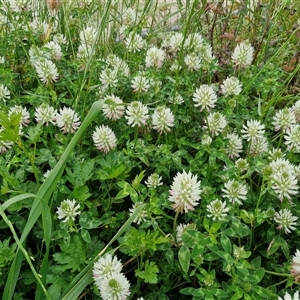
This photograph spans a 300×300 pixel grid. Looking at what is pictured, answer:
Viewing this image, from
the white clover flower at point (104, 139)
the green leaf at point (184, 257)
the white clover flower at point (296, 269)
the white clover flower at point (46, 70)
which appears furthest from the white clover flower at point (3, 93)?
the white clover flower at point (296, 269)

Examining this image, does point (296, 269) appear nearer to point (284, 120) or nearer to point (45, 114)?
point (284, 120)

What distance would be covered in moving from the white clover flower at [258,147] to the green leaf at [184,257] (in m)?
0.47

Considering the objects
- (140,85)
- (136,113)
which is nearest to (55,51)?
(140,85)

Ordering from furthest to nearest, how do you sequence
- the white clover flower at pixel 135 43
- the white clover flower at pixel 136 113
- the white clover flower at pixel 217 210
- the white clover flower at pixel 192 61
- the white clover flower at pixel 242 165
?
the white clover flower at pixel 135 43 → the white clover flower at pixel 192 61 → the white clover flower at pixel 136 113 → the white clover flower at pixel 242 165 → the white clover flower at pixel 217 210

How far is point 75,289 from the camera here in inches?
50.3

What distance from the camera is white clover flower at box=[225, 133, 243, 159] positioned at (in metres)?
1.66

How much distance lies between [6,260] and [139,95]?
670mm

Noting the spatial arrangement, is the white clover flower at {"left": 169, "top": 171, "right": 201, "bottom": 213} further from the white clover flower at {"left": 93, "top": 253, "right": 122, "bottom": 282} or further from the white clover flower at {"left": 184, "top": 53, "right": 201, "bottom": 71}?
the white clover flower at {"left": 184, "top": 53, "right": 201, "bottom": 71}

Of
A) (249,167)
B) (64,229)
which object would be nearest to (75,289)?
(64,229)

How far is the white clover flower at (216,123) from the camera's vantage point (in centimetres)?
164

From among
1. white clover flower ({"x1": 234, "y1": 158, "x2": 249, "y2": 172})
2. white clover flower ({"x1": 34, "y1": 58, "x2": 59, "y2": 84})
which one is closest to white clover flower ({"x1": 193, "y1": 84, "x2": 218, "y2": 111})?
white clover flower ({"x1": 234, "y1": 158, "x2": 249, "y2": 172})

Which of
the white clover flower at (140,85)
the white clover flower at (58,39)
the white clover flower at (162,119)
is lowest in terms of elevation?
the white clover flower at (162,119)

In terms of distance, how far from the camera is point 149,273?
1.31 metres

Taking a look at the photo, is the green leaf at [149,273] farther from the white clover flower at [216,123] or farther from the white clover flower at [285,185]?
the white clover flower at [216,123]
